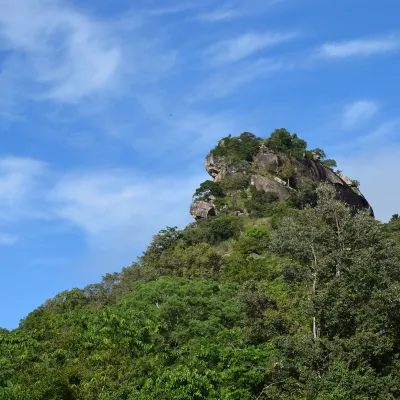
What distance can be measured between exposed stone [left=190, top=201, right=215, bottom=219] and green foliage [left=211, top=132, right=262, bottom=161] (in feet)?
33.6

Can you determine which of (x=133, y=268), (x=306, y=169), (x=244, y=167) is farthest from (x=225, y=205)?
(x=133, y=268)

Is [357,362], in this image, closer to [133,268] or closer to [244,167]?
[133,268]

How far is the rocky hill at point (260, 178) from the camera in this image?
87.4 meters

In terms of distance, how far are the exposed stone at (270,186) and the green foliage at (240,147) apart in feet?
22.0

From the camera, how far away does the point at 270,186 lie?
88250 mm

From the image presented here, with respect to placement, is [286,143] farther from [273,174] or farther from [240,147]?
[273,174]

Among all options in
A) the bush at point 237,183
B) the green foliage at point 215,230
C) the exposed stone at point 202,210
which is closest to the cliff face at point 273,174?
the exposed stone at point 202,210

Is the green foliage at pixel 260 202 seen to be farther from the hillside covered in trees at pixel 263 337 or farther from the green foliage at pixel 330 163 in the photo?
the hillside covered in trees at pixel 263 337

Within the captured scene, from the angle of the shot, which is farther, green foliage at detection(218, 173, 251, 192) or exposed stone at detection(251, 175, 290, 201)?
green foliage at detection(218, 173, 251, 192)

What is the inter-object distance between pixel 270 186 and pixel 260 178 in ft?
6.72

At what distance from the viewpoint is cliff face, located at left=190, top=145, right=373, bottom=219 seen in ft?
290

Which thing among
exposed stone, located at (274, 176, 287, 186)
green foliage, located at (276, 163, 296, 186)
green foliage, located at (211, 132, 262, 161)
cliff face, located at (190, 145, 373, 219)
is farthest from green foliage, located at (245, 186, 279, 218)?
green foliage, located at (211, 132, 262, 161)

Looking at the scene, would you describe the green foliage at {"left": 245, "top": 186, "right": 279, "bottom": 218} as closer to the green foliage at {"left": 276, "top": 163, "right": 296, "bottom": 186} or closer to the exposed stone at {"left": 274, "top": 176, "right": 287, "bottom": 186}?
the exposed stone at {"left": 274, "top": 176, "right": 287, "bottom": 186}

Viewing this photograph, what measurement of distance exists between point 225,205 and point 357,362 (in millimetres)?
63821
